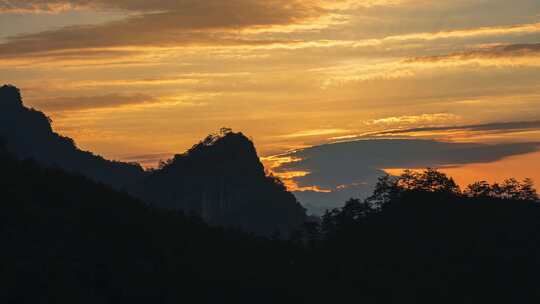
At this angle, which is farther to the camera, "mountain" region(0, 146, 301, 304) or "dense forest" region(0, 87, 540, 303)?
"dense forest" region(0, 87, 540, 303)

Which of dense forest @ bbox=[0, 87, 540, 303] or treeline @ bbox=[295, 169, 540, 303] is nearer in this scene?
dense forest @ bbox=[0, 87, 540, 303]

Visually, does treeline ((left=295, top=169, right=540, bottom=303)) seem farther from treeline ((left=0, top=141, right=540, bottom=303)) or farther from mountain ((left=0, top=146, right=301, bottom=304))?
mountain ((left=0, top=146, right=301, bottom=304))

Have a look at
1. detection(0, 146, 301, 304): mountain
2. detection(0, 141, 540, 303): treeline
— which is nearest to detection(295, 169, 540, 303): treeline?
detection(0, 141, 540, 303): treeline

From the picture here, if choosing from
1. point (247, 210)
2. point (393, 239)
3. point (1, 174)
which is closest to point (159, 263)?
point (1, 174)

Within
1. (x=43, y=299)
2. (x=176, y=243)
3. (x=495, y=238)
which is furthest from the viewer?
(x=495, y=238)

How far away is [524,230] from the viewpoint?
10944 cm

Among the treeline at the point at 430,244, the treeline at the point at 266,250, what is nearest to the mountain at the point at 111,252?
the treeline at the point at 266,250

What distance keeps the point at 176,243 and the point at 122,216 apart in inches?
266

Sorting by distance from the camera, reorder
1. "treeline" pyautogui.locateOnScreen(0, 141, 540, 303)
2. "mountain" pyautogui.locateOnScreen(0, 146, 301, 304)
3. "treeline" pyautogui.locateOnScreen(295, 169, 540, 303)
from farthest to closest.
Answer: "treeline" pyautogui.locateOnScreen(295, 169, 540, 303)
"treeline" pyautogui.locateOnScreen(0, 141, 540, 303)
"mountain" pyautogui.locateOnScreen(0, 146, 301, 304)

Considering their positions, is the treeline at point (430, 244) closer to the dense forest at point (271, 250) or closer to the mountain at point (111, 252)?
the dense forest at point (271, 250)

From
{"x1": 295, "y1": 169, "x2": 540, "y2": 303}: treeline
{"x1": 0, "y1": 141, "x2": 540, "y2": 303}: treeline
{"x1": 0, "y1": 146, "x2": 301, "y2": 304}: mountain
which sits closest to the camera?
{"x1": 0, "y1": 146, "x2": 301, "y2": 304}: mountain

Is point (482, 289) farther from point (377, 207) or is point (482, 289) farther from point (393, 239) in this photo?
point (377, 207)

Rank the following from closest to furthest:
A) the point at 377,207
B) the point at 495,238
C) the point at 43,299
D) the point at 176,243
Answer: the point at 43,299
the point at 176,243
the point at 495,238
the point at 377,207

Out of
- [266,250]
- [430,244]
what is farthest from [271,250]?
[430,244]
